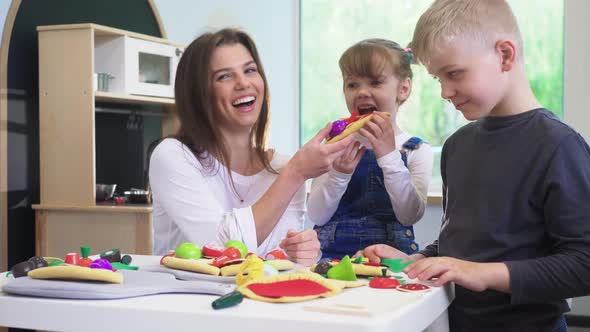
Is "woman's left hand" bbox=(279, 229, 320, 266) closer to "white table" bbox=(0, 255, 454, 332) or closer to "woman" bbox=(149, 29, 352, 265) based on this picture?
"woman" bbox=(149, 29, 352, 265)

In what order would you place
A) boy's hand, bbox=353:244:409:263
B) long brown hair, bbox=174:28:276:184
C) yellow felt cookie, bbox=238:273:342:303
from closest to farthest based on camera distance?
yellow felt cookie, bbox=238:273:342:303 < boy's hand, bbox=353:244:409:263 < long brown hair, bbox=174:28:276:184

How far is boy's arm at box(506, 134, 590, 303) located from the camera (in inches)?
41.9

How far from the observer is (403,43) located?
4.02 meters

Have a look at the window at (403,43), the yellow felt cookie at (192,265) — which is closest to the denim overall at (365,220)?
the yellow felt cookie at (192,265)

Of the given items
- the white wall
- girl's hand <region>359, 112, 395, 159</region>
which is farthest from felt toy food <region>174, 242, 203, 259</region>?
the white wall

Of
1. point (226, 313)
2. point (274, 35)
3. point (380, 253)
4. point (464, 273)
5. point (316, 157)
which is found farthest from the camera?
point (274, 35)

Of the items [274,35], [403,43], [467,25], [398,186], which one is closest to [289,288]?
[467,25]

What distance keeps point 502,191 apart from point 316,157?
0.51 metres

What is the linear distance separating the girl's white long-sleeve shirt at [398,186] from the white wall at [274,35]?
2.19 metres

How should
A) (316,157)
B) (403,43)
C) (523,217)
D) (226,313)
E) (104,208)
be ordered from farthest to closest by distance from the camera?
1. (403,43)
2. (104,208)
3. (316,157)
4. (523,217)
5. (226,313)

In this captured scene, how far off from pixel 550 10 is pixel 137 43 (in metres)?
2.11

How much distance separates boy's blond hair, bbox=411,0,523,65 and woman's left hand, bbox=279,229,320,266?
1.26 ft

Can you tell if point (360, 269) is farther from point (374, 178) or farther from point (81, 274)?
point (374, 178)

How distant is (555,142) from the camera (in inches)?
44.2
